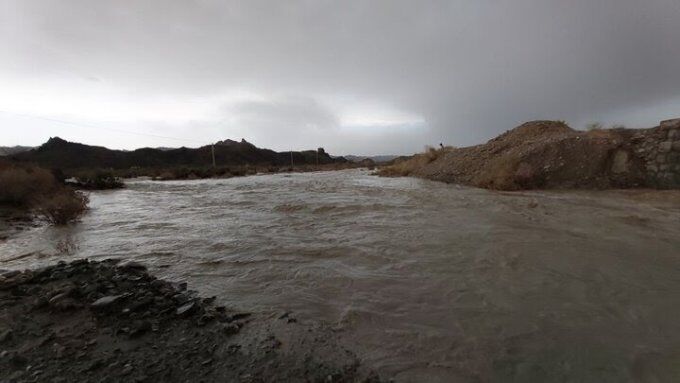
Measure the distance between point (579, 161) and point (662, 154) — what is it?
2096mm

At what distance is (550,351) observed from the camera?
100.0 inches

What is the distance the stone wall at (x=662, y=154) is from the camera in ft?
32.1

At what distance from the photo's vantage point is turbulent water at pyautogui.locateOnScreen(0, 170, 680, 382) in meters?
2.52

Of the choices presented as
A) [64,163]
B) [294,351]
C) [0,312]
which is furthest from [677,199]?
[64,163]

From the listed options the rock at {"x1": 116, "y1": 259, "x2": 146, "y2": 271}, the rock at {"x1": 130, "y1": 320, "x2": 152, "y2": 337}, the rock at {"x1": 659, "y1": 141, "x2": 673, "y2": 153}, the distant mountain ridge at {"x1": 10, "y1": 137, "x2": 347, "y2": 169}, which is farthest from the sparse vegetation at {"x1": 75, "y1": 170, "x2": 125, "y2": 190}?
the distant mountain ridge at {"x1": 10, "y1": 137, "x2": 347, "y2": 169}

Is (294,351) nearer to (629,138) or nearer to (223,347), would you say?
(223,347)

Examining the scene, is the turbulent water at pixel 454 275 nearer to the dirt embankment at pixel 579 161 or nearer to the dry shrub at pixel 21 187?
the dirt embankment at pixel 579 161

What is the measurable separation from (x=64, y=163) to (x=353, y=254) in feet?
226

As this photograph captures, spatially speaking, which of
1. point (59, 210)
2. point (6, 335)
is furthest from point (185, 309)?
point (59, 210)

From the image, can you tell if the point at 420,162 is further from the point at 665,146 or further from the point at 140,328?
the point at 140,328

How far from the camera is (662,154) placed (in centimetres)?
1015

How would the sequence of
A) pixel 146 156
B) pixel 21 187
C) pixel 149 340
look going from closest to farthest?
pixel 149 340
pixel 21 187
pixel 146 156

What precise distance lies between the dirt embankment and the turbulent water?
2083 millimetres

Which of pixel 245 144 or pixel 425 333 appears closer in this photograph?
pixel 425 333
